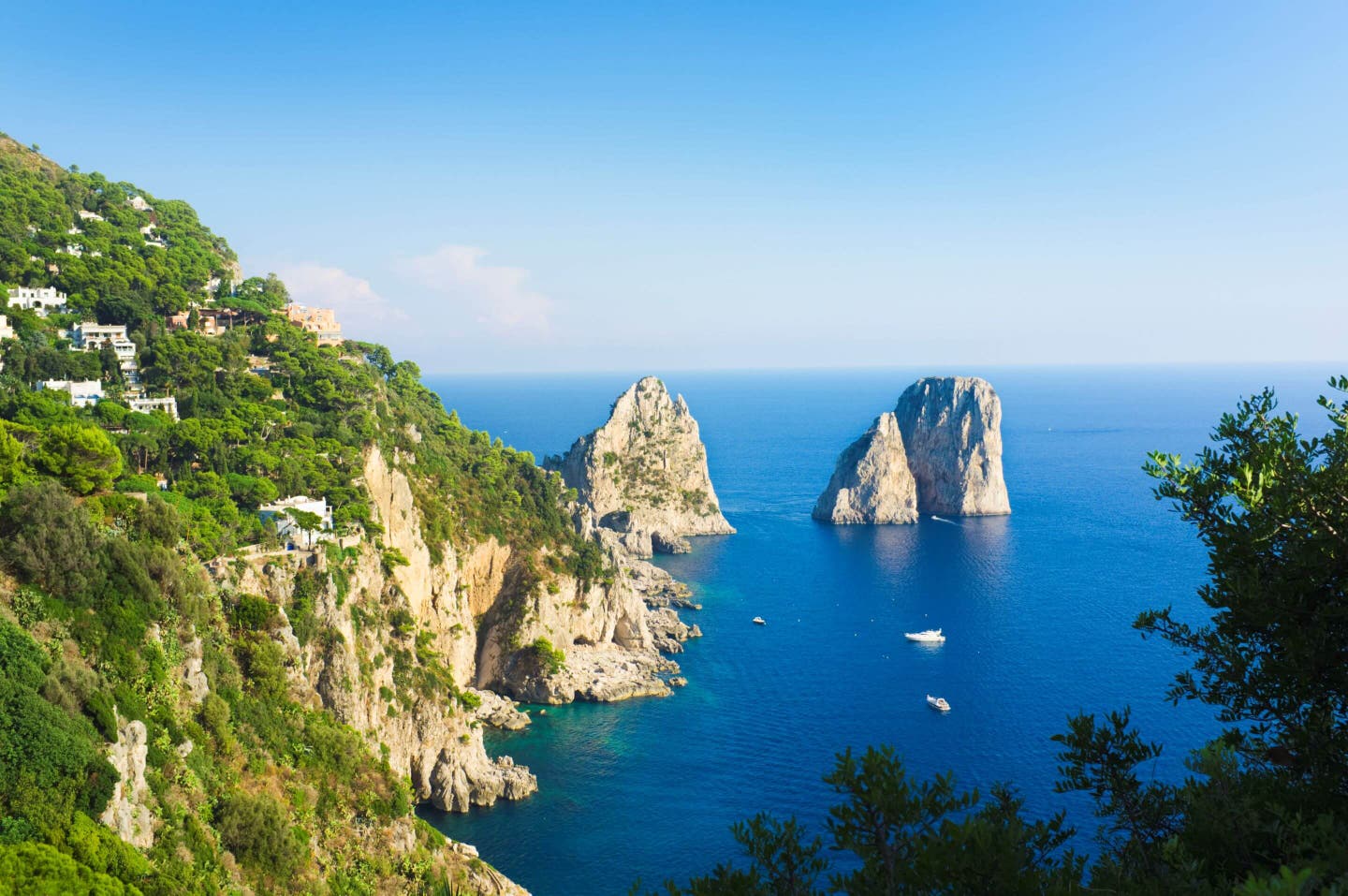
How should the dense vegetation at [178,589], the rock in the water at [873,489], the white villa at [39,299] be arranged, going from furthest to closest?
the rock in the water at [873,489] → the white villa at [39,299] → the dense vegetation at [178,589]

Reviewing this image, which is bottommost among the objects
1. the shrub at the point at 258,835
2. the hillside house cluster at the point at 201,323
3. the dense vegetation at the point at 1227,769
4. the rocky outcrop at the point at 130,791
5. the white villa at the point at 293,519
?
the shrub at the point at 258,835

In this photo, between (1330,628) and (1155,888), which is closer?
(1155,888)

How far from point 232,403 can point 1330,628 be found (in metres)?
47.7

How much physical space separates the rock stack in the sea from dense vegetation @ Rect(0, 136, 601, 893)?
59610 millimetres

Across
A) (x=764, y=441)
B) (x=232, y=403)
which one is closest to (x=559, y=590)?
(x=232, y=403)

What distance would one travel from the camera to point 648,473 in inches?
4021

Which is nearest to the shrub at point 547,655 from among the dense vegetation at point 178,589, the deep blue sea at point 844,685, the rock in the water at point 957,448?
the deep blue sea at point 844,685

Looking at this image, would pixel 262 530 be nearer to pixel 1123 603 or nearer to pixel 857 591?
pixel 857 591

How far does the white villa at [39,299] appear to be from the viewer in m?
47.8

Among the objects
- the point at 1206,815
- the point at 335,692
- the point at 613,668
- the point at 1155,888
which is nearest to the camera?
the point at 1155,888

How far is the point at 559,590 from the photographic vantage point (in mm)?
57375

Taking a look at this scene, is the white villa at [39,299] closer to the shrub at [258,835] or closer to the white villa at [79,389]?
the white villa at [79,389]

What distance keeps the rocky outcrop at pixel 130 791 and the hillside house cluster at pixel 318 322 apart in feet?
156

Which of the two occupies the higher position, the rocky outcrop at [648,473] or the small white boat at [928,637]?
the rocky outcrop at [648,473]
